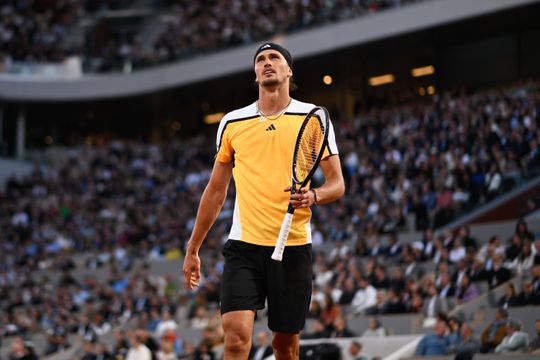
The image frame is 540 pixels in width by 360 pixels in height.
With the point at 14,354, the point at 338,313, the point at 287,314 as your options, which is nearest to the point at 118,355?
the point at 14,354

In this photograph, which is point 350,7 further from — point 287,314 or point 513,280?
point 287,314

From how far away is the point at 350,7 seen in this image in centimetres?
3177

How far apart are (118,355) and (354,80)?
65.0 ft

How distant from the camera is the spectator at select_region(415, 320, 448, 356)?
13.5 metres

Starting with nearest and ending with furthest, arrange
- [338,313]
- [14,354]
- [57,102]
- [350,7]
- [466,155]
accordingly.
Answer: [338,313]
[14,354]
[466,155]
[350,7]
[57,102]

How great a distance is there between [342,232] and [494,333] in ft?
30.9

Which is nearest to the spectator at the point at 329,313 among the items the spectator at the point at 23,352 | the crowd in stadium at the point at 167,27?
the spectator at the point at 23,352

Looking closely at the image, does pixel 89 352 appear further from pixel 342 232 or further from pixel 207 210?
pixel 207 210

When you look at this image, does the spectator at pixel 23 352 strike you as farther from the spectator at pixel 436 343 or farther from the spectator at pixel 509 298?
the spectator at pixel 509 298

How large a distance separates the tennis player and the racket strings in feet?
0.35

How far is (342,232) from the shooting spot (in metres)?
22.2

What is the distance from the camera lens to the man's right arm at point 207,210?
6.50m

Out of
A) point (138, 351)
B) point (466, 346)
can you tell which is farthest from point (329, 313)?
point (466, 346)

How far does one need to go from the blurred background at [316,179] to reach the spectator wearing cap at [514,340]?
43 millimetres
